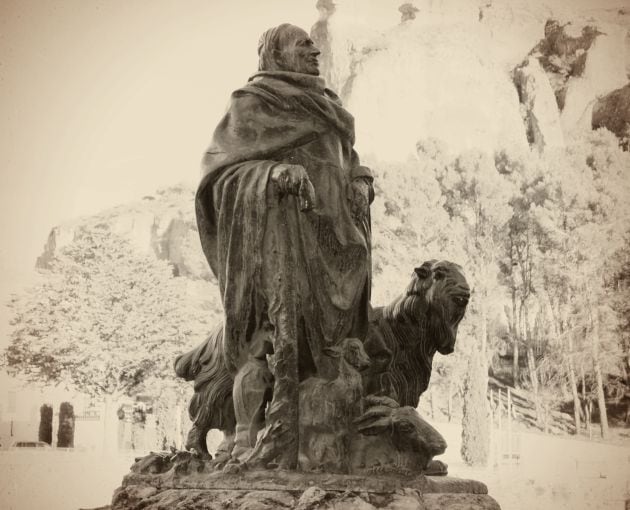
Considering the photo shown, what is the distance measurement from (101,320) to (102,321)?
0.04 m

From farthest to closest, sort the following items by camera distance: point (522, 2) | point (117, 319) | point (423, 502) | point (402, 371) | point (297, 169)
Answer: point (522, 2) < point (117, 319) < point (402, 371) < point (297, 169) < point (423, 502)

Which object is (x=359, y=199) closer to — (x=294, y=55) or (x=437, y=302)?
(x=437, y=302)

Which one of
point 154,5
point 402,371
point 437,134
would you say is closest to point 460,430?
point 437,134

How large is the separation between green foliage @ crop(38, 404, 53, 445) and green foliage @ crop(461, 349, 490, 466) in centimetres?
873

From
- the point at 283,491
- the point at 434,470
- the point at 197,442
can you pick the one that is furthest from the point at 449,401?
the point at 283,491

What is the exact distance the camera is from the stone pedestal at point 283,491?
4.82m

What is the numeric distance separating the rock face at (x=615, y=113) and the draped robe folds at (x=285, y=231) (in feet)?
58.4

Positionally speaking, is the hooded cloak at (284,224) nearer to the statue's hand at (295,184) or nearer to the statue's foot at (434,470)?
the statue's hand at (295,184)

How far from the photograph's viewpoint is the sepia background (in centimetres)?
2030

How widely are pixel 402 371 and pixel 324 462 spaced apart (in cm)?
113

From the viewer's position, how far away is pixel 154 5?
22.0 meters

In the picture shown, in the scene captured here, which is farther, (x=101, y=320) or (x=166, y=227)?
(x=166, y=227)

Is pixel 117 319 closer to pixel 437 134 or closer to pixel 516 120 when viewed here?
pixel 437 134

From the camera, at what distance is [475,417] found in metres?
20.2
